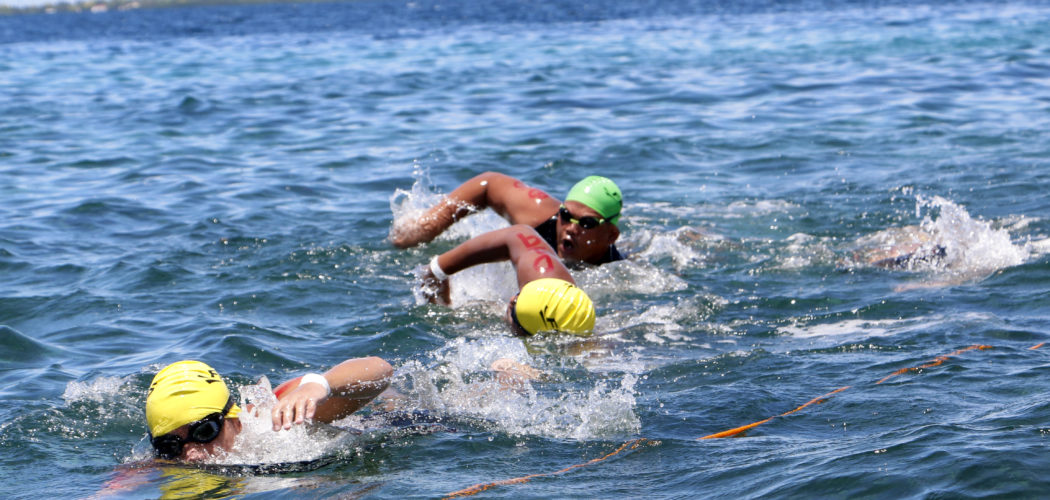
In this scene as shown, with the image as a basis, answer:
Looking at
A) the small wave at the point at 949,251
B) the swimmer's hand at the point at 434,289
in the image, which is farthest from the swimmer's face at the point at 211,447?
the small wave at the point at 949,251

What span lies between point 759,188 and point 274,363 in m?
7.33

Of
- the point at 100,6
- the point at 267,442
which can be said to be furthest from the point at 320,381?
the point at 100,6

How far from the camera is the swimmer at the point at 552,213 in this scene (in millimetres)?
8680

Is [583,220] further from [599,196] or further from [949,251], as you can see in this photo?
[949,251]

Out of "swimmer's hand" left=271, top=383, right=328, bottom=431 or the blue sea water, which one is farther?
the blue sea water

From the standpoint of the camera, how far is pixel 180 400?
5.20 metres

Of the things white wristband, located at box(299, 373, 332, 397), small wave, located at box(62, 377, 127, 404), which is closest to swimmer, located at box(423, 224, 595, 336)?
white wristband, located at box(299, 373, 332, 397)

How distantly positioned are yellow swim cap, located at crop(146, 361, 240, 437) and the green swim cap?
158 inches

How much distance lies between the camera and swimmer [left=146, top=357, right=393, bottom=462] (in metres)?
5.16

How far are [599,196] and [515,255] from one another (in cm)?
127

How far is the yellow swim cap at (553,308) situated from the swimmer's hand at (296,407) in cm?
215

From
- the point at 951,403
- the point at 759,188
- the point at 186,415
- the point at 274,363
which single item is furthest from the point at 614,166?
the point at 186,415

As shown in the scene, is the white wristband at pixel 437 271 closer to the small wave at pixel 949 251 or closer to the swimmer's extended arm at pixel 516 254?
the swimmer's extended arm at pixel 516 254

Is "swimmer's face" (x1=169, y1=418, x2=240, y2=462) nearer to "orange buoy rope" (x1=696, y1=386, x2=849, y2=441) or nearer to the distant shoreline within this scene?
"orange buoy rope" (x1=696, y1=386, x2=849, y2=441)
